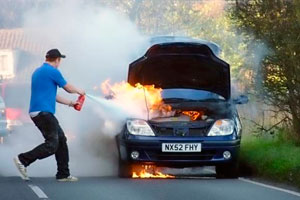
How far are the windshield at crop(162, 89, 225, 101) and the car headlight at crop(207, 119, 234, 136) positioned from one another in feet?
3.04

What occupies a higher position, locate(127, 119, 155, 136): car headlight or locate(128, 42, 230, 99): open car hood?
locate(128, 42, 230, 99): open car hood

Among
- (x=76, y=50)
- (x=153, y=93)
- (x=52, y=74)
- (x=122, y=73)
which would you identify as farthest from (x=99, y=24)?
(x=52, y=74)

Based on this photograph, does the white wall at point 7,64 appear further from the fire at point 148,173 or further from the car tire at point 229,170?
the car tire at point 229,170

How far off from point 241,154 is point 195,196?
503 cm

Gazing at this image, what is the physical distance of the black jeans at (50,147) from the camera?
1503 centimetres

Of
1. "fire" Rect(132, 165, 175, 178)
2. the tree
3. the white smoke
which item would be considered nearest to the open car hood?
the white smoke

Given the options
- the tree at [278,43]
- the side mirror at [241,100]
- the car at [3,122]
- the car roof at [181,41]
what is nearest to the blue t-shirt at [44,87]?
the car roof at [181,41]

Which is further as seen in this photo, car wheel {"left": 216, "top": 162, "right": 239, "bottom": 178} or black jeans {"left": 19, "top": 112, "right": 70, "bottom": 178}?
car wheel {"left": 216, "top": 162, "right": 239, "bottom": 178}

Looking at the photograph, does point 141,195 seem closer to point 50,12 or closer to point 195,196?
point 195,196

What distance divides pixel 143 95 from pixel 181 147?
1.52 metres

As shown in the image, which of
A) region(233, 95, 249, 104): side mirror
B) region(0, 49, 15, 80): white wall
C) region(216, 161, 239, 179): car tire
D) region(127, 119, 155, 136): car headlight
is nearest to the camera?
region(127, 119, 155, 136): car headlight

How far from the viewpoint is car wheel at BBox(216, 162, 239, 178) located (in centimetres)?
1599

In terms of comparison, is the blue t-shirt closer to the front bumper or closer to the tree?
the front bumper

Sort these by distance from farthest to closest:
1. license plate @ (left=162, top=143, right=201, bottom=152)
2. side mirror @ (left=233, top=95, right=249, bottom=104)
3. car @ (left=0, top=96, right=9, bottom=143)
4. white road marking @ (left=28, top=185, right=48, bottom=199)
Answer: car @ (left=0, top=96, right=9, bottom=143) → side mirror @ (left=233, top=95, right=249, bottom=104) → license plate @ (left=162, top=143, right=201, bottom=152) → white road marking @ (left=28, top=185, right=48, bottom=199)
